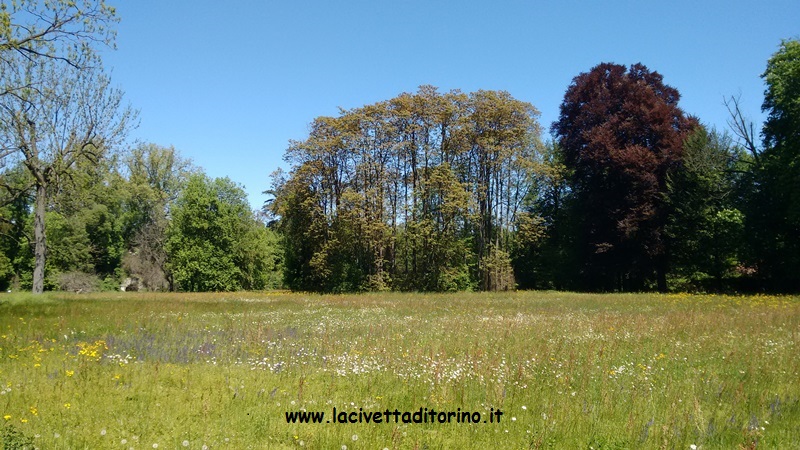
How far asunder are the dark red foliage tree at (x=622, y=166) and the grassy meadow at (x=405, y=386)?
24000 mm

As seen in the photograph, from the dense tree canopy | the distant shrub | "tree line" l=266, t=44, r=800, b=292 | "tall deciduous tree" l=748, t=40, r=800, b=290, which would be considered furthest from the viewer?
the distant shrub

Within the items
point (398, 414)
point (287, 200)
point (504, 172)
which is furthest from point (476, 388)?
point (287, 200)

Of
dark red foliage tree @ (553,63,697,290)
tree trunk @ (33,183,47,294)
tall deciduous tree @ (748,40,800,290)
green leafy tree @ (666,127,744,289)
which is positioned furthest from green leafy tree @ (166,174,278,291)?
tall deciduous tree @ (748,40,800,290)

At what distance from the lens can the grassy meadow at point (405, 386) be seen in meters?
5.50

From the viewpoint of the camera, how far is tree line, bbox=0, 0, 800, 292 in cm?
2944

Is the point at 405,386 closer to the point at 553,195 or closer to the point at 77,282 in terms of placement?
the point at 553,195

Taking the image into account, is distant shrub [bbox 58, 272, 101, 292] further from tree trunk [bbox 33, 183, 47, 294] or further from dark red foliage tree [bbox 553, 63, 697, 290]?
dark red foliage tree [bbox 553, 63, 697, 290]

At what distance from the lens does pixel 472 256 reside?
43.5 meters

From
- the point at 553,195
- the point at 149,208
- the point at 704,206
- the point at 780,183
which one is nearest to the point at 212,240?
the point at 149,208

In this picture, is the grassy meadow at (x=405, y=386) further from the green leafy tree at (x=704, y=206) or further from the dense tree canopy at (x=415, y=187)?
the dense tree canopy at (x=415, y=187)

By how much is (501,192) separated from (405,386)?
122ft

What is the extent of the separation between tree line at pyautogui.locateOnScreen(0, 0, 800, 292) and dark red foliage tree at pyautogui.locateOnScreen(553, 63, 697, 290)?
127 mm

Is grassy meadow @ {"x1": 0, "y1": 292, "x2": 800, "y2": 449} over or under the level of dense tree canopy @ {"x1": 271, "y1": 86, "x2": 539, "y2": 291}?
under

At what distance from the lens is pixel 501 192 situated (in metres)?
42.9
